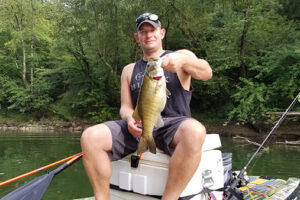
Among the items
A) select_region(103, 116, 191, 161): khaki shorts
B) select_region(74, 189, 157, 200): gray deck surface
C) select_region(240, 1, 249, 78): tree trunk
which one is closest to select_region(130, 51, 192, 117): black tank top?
select_region(103, 116, 191, 161): khaki shorts

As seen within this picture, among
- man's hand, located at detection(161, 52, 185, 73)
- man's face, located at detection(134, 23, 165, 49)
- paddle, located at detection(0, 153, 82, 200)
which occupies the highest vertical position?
man's face, located at detection(134, 23, 165, 49)

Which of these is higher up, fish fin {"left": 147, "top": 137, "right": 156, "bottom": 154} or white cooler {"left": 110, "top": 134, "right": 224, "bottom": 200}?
fish fin {"left": 147, "top": 137, "right": 156, "bottom": 154}

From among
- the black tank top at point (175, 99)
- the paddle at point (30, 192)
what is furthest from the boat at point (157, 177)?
the paddle at point (30, 192)

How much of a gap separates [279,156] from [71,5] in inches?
541

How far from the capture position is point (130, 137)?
2.59 metres

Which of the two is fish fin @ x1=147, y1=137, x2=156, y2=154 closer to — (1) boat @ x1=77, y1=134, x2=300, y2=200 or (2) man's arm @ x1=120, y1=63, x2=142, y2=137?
(1) boat @ x1=77, y1=134, x2=300, y2=200

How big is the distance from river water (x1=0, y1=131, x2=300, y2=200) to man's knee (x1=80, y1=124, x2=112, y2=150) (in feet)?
11.0

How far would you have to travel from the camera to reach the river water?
19.5 ft

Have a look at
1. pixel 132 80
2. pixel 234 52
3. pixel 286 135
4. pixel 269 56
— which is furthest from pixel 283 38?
pixel 132 80

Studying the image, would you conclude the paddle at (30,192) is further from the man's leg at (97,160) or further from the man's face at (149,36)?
the man's face at (149,36)

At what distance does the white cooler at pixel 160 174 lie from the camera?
2.40 meters

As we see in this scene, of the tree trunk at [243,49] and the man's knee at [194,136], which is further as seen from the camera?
the tree trunk at [243,49]

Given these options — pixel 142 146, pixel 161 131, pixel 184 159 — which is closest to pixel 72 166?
pixel 161 131

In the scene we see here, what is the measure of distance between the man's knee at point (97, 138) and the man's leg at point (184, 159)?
0.53m
